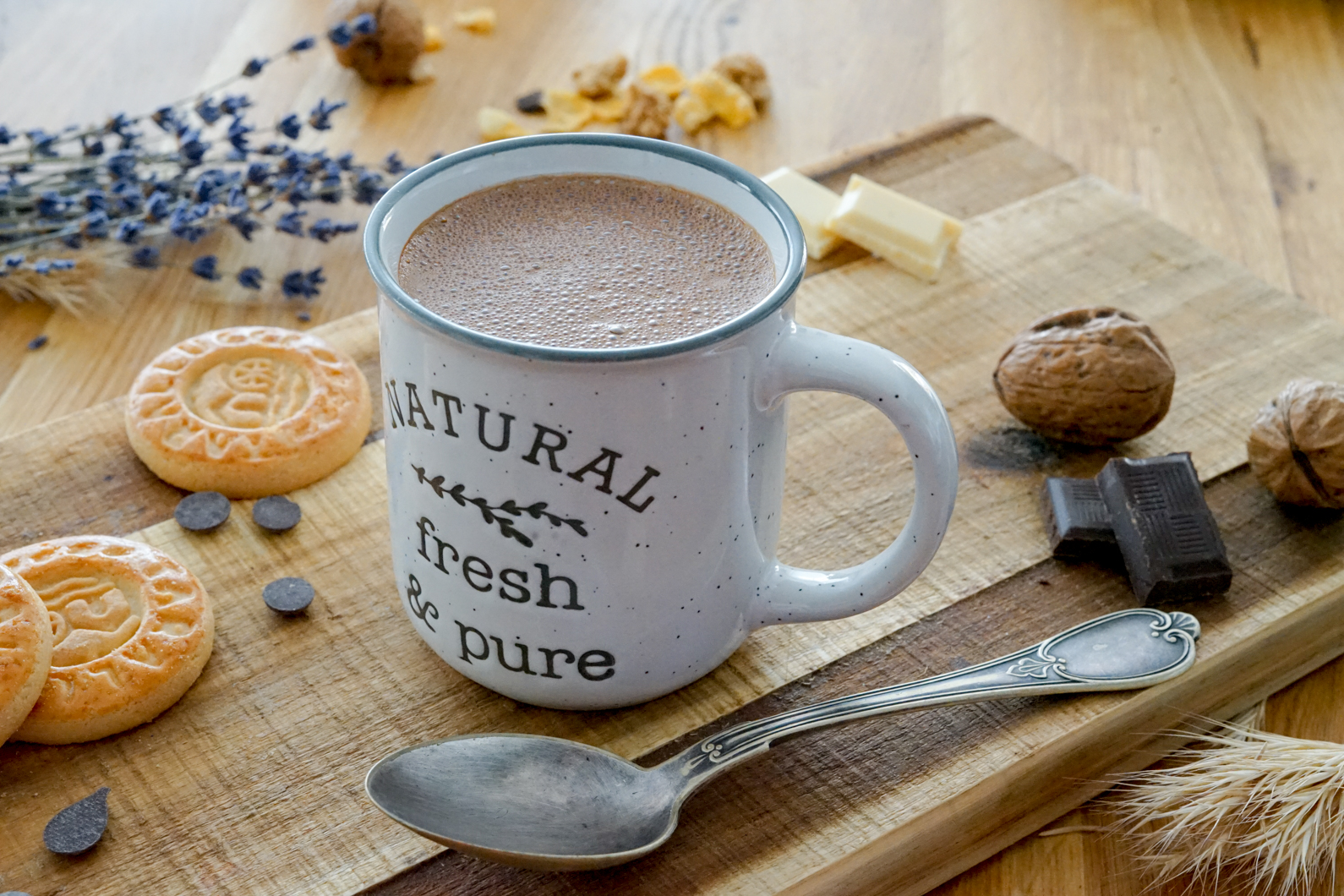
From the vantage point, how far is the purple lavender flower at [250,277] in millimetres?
1562

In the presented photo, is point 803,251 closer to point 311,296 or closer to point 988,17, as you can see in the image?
point 311,296

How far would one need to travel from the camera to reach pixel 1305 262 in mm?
1773

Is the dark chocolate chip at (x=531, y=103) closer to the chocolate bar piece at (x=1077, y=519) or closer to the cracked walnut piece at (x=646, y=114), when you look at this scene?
the cracked walnut piece at (x=646, y=114)

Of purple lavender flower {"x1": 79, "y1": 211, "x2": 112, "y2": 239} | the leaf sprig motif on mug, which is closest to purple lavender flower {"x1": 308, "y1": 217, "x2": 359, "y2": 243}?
purple lavender flower {"x1": 79, "y1": 211, "x2": 112, "y2": 239}

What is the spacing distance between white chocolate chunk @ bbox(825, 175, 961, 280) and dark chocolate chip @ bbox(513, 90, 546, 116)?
656 millimetres

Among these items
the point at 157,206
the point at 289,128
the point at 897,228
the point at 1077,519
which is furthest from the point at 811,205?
the point at 157,206

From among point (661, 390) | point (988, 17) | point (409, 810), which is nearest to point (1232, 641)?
point (661, 390)

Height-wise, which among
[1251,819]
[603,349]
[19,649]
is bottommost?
[1251,819]

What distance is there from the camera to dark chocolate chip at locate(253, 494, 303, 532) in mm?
1170

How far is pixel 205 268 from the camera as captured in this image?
5.12 feet

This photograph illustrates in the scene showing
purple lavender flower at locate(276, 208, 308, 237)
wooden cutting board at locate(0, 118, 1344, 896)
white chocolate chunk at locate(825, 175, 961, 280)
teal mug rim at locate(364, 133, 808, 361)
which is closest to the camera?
teal mug rim at locate(364, 133, 808, 361)

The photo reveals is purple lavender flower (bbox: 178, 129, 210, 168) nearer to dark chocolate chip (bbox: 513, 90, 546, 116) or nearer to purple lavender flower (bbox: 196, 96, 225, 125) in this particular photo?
purple lavender flower (bbox: 196, 96, 225, 125)

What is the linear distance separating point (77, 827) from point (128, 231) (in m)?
0.80

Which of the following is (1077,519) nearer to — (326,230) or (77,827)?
(77,827)
